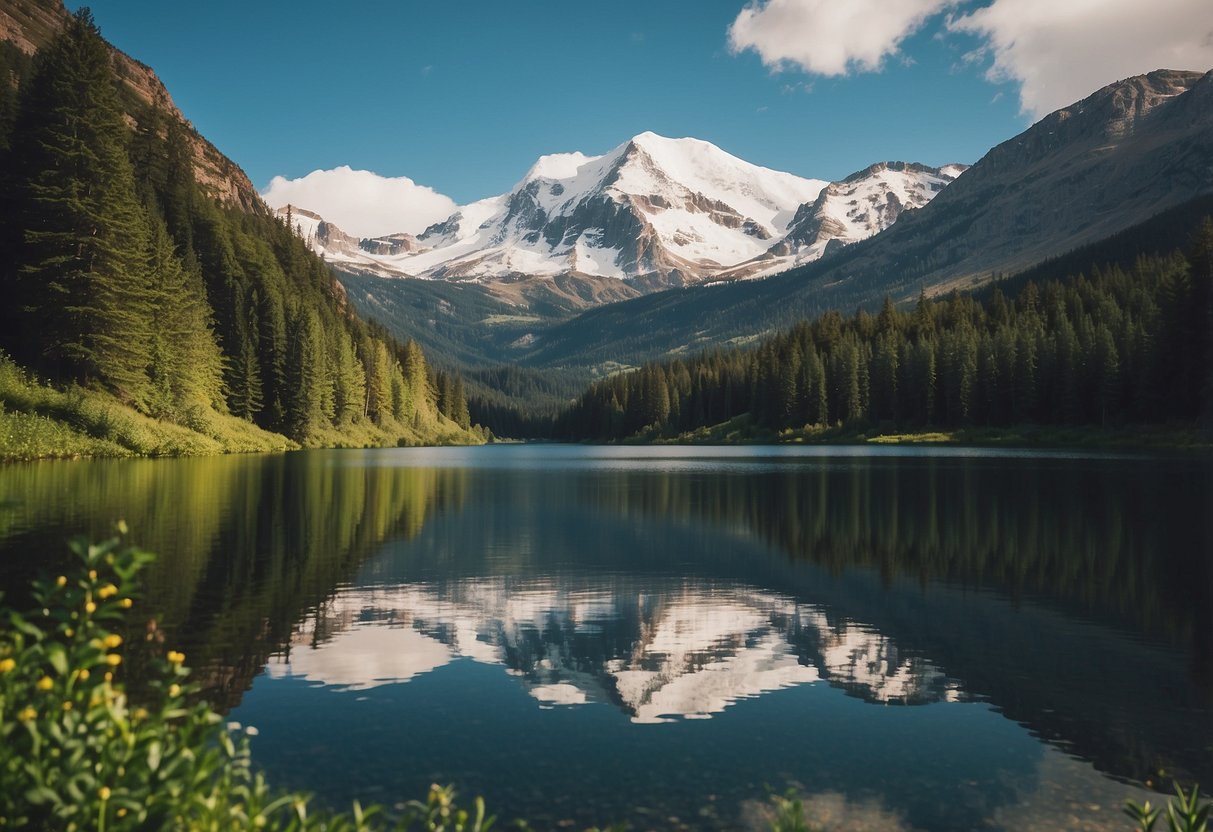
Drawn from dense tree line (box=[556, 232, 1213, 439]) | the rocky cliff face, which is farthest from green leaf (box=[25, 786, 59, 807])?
the rocky cliff face

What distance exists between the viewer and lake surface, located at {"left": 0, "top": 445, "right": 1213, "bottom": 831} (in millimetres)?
9625

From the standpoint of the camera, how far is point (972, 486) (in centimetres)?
4844

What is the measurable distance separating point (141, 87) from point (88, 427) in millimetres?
143055

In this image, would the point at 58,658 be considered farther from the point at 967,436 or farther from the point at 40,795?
the point at 967,436

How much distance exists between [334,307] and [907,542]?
13693cm

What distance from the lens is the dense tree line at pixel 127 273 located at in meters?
57.8

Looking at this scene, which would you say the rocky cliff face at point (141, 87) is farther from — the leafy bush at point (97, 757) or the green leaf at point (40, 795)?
the green leaf at point (40, 795)

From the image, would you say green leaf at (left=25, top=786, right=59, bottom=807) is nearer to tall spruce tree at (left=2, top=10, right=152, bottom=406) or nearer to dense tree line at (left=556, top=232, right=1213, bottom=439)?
tall spruce tree at (left=2, top=10, right=152, bottom=406)

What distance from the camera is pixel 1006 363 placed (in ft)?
433

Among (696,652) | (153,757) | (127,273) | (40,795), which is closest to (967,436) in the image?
(127,273)

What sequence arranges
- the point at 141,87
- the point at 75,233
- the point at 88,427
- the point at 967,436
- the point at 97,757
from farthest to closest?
the point at 141,87 → the point at 967,436 → the point at 75,233 → the point at 88,427 → the point at 97,757

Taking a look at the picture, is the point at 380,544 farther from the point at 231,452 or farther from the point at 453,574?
the point at 231,452

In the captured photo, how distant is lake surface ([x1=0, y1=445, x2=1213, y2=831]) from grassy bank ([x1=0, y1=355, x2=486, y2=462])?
57.2 ft

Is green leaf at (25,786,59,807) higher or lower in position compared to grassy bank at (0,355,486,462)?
lower
